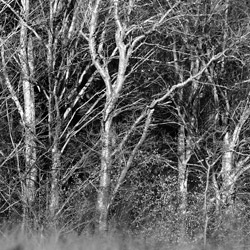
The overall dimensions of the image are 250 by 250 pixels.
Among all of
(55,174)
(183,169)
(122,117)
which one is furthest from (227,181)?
(55,174)

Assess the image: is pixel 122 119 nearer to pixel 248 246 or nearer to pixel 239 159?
pixel 239 159

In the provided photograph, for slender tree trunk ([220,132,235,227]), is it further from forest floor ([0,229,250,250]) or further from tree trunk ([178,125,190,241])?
forest floor ([0,229,250,250])

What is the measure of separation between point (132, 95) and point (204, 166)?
9.90 ft

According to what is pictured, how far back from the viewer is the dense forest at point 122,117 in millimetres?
13602

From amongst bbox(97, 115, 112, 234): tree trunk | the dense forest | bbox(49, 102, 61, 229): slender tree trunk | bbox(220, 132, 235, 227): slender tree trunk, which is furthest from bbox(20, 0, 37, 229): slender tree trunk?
bbox(220, 132, 235, 227): slender tree trunk

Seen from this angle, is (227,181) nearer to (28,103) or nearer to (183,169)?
(183,169)

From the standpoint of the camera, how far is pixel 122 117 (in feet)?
57.3

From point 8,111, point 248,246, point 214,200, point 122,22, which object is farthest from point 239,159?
point 248,246

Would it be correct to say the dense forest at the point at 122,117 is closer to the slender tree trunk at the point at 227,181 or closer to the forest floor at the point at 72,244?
the slender tree trunk at the point at 227,181

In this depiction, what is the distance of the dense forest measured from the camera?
13.6 metres

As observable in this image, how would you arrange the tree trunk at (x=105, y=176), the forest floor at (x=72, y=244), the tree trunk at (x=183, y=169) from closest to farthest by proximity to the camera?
the forest floor at (x=72, y=244) → the tree trunk at (x=105, y=176) → the tree trunk at (x=183, y=169)

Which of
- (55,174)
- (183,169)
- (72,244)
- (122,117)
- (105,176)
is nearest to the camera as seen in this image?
(72,244)

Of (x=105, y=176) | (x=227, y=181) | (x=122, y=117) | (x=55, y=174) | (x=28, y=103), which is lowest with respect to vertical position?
(x=227, y=181)

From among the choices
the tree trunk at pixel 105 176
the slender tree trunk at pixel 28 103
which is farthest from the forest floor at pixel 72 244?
the slender tree trunk at pixel 28 103
